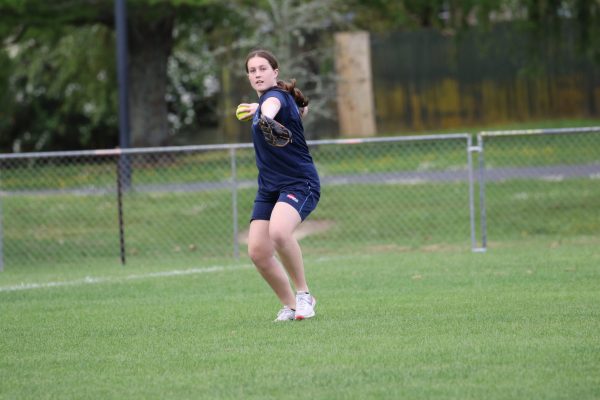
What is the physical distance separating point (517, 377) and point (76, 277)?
24.6 feet

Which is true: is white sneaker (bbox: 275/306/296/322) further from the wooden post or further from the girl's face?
the wooden post

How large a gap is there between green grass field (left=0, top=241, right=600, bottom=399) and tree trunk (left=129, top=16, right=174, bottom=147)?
38.9 feet

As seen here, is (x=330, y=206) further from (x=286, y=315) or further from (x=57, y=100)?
(x=57, y=100)

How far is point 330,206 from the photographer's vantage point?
57.2ft

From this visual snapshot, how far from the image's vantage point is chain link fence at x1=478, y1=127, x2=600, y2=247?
15.6m

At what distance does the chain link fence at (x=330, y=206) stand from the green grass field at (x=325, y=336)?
345 centimetres

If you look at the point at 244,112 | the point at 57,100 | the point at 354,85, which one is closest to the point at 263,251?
the point at 244,112

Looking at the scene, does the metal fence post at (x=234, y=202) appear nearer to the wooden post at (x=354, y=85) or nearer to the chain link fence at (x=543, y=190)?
the chain link fence at (x=543, y=190)

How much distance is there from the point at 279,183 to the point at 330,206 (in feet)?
31.9

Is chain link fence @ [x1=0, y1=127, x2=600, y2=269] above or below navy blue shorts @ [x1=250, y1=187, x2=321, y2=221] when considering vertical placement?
below

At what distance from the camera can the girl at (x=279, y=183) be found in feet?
24.9

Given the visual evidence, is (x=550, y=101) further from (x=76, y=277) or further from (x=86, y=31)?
(x=76, y=277)

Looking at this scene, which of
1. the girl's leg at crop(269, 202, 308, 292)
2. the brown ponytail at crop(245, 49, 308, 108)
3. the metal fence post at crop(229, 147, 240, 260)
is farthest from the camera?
the metal fence post at crop(229, 147, 240, 260)

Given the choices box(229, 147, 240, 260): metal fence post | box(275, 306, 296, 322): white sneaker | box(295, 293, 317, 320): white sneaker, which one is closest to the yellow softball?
box(295, 293, 317, 320): white sneaker
